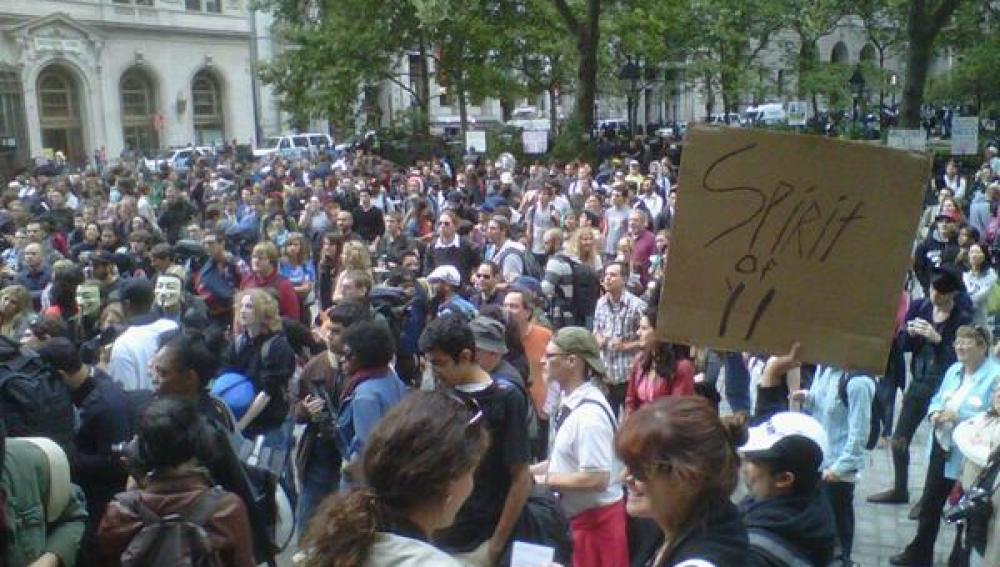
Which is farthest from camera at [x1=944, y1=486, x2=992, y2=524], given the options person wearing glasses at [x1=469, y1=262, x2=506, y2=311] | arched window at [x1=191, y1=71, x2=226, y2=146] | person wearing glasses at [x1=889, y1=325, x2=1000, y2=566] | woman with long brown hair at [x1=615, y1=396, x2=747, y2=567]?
arched window at [x1=191, y1=71, x2=226, y2=146]

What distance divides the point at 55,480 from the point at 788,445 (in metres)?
2.37

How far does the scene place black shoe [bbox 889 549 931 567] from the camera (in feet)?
19.3

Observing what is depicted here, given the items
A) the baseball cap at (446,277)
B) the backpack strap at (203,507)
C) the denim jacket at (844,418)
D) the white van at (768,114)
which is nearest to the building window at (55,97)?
the white van at (768,114)

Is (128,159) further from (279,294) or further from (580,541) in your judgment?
(580,541)

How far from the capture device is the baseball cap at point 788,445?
2.94m

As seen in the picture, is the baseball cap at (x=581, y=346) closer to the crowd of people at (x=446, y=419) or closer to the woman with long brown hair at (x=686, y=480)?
the crowd of people at (x=446, y=419)

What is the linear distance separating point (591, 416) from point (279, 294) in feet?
14.7

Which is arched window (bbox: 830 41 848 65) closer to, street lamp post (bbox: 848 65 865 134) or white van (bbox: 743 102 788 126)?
white van (bbox: 743 102 788 126)

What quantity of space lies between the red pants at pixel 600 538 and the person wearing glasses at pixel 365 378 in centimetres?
99

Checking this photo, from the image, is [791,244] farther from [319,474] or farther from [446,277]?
[446,277]

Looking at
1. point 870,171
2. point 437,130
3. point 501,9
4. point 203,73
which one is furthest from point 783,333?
point 203,73

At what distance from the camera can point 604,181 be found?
19734 millimetres

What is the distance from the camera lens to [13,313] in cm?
677

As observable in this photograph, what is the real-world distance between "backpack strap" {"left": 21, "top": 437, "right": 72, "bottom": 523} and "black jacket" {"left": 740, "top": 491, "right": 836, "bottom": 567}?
88.1 inches
